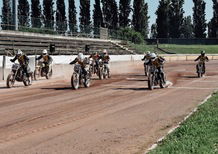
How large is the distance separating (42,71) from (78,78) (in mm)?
6771

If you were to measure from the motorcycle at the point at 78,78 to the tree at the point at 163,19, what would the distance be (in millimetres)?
86804

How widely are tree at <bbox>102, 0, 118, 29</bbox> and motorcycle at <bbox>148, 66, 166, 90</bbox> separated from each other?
246 ft

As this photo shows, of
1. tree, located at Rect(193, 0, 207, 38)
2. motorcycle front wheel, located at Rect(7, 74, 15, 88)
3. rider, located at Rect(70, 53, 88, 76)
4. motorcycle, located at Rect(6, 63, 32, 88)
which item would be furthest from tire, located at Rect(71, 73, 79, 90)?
tree, located at Rect(193, 0, 207, 38)

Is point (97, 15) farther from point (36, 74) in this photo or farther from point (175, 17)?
point (36, 74)

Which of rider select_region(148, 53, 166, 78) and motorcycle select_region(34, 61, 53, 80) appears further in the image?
motorcycle select_region(34, 61, 53, 80)

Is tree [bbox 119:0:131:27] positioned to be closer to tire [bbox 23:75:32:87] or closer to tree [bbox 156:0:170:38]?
tree [bbox 156:0:170:38]

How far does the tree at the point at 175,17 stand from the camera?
370 feet

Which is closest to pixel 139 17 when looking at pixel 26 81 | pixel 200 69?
pixel 200 69

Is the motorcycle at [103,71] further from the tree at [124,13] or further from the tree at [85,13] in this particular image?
the tree at [124,13]

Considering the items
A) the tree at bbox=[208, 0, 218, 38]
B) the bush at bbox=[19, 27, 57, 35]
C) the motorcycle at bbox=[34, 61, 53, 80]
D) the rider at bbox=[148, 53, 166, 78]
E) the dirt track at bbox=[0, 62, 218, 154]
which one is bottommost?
the dirt track at bbox=[0, 62, 218, 154]

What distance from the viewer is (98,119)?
11.7 meters

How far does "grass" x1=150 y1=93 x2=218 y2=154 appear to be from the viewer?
7227 mm

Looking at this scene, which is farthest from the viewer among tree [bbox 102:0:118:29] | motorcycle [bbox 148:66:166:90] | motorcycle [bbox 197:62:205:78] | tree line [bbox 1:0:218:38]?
tree [bbox 102:0:118:29]

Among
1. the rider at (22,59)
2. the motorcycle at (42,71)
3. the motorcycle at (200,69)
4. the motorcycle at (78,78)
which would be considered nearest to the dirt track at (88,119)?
the motorcycle at (78,78)
